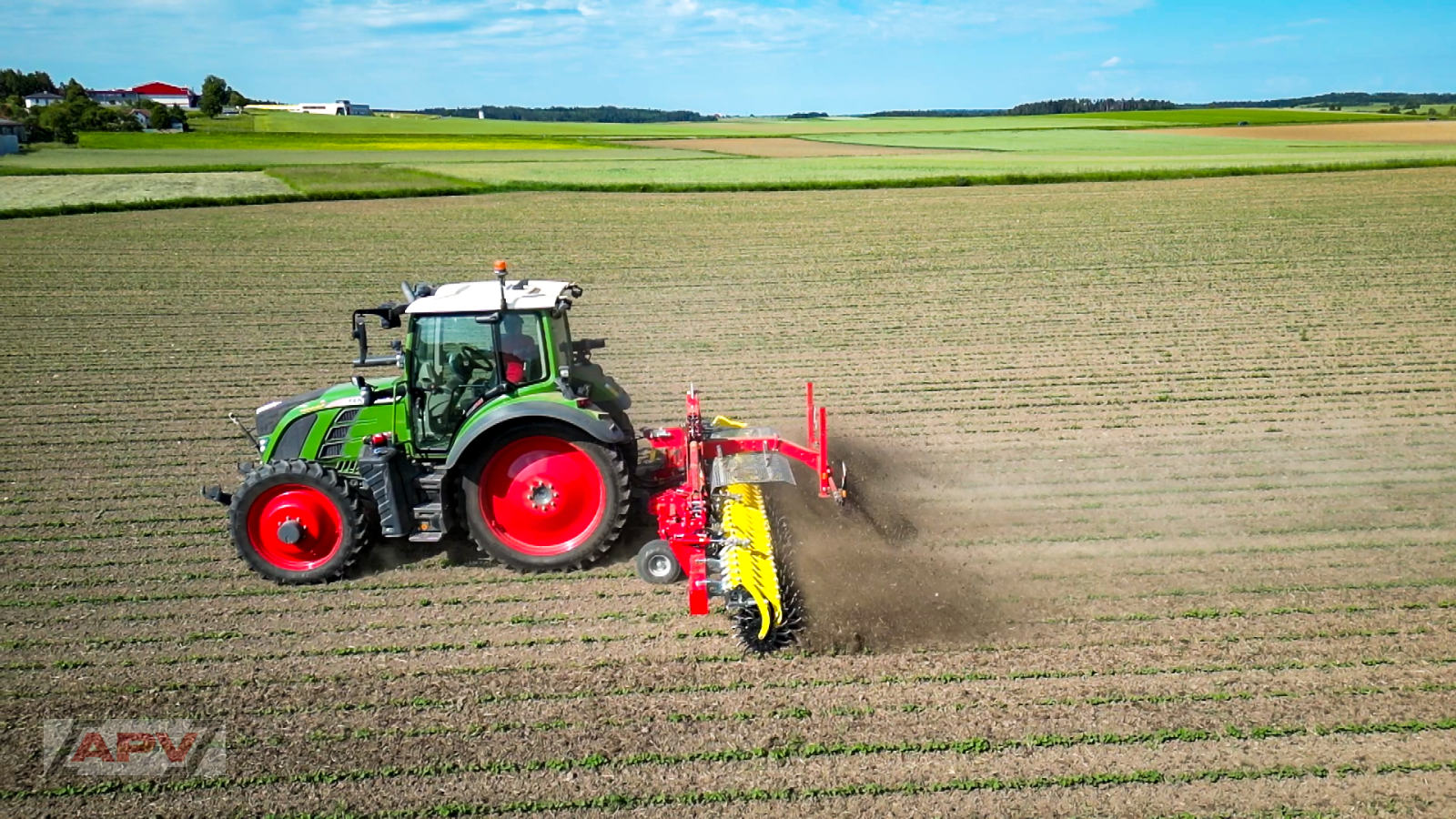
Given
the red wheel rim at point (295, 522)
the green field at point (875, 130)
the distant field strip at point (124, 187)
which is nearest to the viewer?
the red wheel rim at point (295, 522)

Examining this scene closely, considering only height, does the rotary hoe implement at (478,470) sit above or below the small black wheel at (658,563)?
above

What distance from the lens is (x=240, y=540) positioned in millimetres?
7660

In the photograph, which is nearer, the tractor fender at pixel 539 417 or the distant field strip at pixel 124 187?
the tractor fender at pixel 539 417

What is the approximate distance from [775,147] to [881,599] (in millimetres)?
56164

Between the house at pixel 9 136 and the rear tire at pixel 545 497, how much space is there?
54876mm

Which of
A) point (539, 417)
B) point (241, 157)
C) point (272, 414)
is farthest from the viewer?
point (241, 157)

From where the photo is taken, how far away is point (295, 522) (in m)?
7.57

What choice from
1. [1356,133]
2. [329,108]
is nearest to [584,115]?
[329,108]

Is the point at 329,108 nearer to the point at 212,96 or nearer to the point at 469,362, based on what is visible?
the point at 212,96

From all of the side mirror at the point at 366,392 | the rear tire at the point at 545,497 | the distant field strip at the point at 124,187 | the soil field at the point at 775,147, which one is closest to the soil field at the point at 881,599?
the rear tire at the point at 545,497

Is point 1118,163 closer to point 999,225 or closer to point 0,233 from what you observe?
point 999,225

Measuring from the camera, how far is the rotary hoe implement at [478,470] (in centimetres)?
750

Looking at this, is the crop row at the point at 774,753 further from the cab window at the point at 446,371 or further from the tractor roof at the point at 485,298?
the tractor roof at the point at 485,298

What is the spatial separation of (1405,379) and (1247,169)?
25.7 meters
